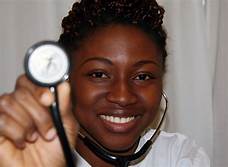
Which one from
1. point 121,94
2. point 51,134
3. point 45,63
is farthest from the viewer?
point 121,94

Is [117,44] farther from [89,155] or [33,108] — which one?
[33,108]

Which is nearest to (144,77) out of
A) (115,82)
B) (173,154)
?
(115,82)

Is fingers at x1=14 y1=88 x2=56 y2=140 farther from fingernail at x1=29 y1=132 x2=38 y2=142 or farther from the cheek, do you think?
the cheek

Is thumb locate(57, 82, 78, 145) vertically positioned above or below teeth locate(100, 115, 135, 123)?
above

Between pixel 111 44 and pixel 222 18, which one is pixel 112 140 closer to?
pixel 111 44

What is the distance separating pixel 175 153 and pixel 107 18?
52cm

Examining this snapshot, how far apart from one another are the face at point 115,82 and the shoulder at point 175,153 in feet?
0.61

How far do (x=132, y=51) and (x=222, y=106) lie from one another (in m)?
0.62

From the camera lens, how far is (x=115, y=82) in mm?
1104

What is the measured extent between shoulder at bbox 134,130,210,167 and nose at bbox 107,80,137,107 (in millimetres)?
289

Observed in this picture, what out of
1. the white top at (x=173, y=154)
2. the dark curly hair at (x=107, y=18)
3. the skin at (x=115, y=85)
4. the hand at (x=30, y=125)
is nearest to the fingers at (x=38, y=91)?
the hand at (x=30, y=125)

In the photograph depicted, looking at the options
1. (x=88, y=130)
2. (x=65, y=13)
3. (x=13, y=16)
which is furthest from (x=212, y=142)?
(x=13, y=16)

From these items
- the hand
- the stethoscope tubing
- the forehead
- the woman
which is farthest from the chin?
the stethoscope tubing

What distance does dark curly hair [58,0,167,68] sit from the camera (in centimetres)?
114
